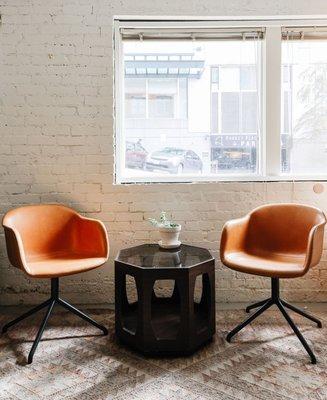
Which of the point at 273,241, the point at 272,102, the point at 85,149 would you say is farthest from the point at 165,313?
the point at 272,102

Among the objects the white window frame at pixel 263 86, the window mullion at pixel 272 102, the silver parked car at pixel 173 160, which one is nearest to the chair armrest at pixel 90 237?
the white window frame at pixel 263 86

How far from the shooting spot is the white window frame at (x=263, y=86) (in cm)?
327

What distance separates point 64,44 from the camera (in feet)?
10.5

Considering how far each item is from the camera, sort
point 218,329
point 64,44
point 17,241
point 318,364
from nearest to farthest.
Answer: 1. point 318,364
2. point 17,241
3. point 218,329
4. point 64,44

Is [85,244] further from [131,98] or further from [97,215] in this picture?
[131,98]

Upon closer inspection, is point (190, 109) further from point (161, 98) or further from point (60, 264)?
point (60, 264)

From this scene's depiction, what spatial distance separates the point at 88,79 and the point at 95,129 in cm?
39

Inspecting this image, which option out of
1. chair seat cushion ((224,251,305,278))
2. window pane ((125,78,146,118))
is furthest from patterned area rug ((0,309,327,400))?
window pane ((125,78,146,118))

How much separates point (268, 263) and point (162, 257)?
0.68 metres

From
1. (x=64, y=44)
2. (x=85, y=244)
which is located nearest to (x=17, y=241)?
(x=85, y=244)

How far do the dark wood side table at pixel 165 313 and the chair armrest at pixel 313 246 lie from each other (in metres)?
0.57

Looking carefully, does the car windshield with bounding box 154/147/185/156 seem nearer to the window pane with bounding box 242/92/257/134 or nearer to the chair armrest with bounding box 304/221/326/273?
the window pane with bounding box 242/92/257/134

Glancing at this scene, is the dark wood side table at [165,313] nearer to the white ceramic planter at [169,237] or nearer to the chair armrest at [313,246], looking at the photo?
the white ceramic planter at [169,237]

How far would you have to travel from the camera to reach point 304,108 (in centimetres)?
339
